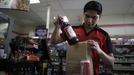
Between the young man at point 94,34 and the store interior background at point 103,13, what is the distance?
4700mm

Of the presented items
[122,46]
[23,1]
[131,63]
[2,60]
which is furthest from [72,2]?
[2,60]

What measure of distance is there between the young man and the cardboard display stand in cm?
10

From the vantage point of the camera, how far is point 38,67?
4.73 feet

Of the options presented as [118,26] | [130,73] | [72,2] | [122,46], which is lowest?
[130,73]

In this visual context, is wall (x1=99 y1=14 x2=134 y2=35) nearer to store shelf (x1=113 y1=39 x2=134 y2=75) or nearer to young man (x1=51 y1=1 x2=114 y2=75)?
store shelf (x1=113 y1=39 x2=134 y2=75)

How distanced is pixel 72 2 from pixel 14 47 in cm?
509

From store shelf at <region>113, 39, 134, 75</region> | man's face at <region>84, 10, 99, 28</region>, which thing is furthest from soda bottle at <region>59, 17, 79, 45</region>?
store shelf at <region>113, 39, 134, 75</region>

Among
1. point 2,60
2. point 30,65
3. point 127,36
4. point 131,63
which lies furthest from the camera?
point 127,36

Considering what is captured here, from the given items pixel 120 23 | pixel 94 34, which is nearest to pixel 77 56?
pixel 94 34

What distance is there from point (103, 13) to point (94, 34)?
6.27 metres

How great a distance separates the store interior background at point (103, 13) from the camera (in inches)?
256

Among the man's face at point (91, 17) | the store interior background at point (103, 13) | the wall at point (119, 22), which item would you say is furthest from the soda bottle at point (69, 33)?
the wall at point (119, 22)

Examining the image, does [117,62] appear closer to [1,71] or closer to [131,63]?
[131,63]

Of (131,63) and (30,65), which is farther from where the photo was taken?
(131,63)
